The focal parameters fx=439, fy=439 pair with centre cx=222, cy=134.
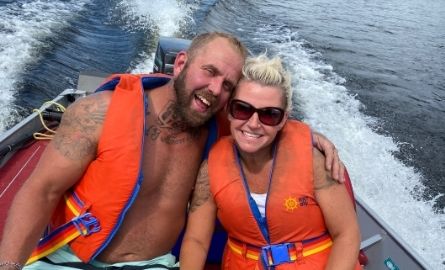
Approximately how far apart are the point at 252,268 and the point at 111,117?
1.00 metres

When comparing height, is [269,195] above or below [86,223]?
above

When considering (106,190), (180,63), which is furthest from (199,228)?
(180,63)

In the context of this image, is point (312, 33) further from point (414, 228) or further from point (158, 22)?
point (414, 228)

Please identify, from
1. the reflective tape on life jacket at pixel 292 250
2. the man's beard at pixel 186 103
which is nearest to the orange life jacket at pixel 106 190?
the man's beard at pixel 186 103

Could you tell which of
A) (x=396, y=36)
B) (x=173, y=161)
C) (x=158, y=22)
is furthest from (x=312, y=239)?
(x=396, y=36)

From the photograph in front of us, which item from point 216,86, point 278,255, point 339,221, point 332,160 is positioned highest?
point 216,86

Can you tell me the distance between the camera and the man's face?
2.10 m

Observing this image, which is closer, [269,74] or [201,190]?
[269,74]

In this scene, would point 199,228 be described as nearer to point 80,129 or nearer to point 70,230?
point 70,230

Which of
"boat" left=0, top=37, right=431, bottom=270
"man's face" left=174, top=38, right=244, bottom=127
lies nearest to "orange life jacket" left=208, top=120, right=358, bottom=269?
"man's face" left=174, top=38, right=244, bottom=127

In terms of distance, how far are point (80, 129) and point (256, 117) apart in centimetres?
80

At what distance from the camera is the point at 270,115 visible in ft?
6.58

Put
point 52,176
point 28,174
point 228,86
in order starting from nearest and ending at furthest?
point 52,176 → point 228,86 → point 28,174

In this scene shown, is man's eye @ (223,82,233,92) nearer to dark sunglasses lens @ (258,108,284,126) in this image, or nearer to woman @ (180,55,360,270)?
woman @ (180,55,360,270)
